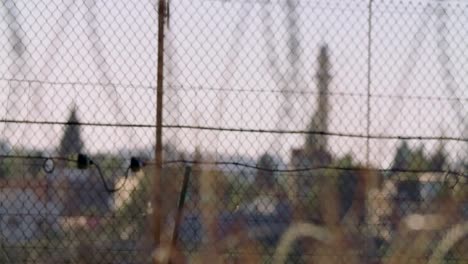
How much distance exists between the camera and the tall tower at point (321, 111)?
5215 millimetres

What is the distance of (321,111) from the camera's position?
5.29m

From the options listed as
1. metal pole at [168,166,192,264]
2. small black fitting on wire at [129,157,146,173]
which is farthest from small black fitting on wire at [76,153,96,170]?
metal pole at [168,166,192,264]

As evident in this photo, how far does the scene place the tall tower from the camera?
205 inches

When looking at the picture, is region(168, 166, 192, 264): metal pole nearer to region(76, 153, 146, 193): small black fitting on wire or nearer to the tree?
region(76, 153, 146, 193): small black fitting on wire

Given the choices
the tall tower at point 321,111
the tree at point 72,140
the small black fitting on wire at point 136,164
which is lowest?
the small black fitting on wire at point 136,164

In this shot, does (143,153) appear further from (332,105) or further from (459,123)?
(459,123)

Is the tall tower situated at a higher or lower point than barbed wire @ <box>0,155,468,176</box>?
higher

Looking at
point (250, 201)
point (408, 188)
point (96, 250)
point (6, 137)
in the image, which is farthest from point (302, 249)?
point (6, 137)

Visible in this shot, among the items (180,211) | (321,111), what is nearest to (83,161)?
(180,211)

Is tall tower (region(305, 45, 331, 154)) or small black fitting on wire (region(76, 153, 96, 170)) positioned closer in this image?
small black fitting on wire (region(76, 153, 96, 170))

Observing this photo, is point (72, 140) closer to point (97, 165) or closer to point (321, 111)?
point (97, 165)

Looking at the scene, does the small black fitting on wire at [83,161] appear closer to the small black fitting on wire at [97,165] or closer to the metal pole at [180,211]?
the small black fitting on wire at [97,165]

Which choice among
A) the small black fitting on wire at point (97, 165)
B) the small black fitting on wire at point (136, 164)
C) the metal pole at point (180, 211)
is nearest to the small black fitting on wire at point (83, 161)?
the small black fitting on wire at point (97, 165)

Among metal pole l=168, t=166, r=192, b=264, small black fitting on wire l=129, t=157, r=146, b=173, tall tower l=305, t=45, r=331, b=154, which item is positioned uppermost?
tall tower l=305, t=45, r=331, b=154
